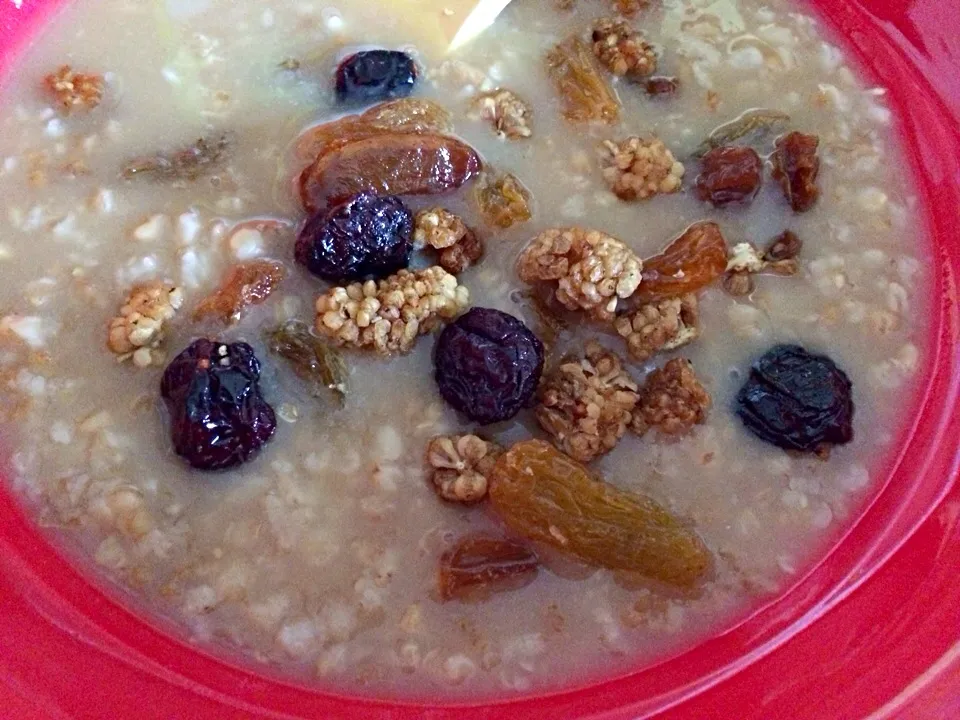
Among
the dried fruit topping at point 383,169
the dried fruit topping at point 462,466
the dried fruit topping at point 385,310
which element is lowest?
the dried fruit topping at point 462,466

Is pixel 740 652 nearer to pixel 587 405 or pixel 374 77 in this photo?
pixel 587 405

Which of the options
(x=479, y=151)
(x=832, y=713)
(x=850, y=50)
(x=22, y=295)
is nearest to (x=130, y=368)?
(x=22, y=295)

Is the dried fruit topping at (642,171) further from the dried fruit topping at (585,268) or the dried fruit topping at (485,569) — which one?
the dried fruit topping at (485,569)

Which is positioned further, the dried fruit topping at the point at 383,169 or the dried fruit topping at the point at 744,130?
the dried fruit topping at the point at 744,130

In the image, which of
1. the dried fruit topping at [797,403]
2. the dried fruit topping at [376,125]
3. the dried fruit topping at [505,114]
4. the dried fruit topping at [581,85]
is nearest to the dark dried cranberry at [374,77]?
the dried fruit topping at [376,125]

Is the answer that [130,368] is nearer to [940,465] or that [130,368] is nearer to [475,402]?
[475,402]
